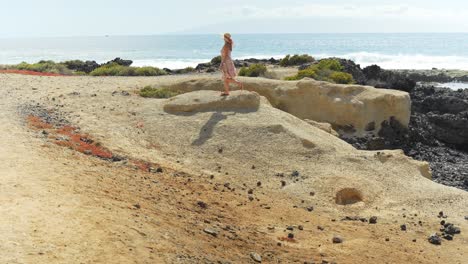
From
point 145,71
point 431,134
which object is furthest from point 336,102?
point 145,71

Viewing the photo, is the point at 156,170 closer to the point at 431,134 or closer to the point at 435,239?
the point at 435,239

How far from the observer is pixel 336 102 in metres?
20.3

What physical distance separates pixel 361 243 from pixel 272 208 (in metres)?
2.01

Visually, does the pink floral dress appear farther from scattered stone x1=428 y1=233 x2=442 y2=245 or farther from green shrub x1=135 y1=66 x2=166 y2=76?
green shrub x1=135 y1=66 x2=166 y2=76

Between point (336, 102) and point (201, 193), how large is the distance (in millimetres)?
10484

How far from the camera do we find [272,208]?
11.0 meters

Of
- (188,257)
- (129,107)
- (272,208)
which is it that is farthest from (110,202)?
(129,107)

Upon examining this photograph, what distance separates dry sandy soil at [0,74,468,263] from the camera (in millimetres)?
7938

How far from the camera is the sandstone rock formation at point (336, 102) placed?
66.7 feet

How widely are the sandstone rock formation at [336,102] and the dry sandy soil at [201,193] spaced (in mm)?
3988

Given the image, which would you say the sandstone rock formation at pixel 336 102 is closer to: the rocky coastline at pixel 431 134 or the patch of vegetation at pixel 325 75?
the rocky coastline at pixel 431 134

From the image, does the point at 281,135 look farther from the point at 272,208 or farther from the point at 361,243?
the point at 361,243

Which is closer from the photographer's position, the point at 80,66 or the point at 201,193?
the point at 201,193

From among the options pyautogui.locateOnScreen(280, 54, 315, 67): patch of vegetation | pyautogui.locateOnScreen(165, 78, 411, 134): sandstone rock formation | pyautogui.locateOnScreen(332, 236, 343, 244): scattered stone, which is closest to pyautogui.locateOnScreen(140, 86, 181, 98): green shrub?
pyautogui.locateOnScreen(165, 78, 411, 134): sandstone rock formation
